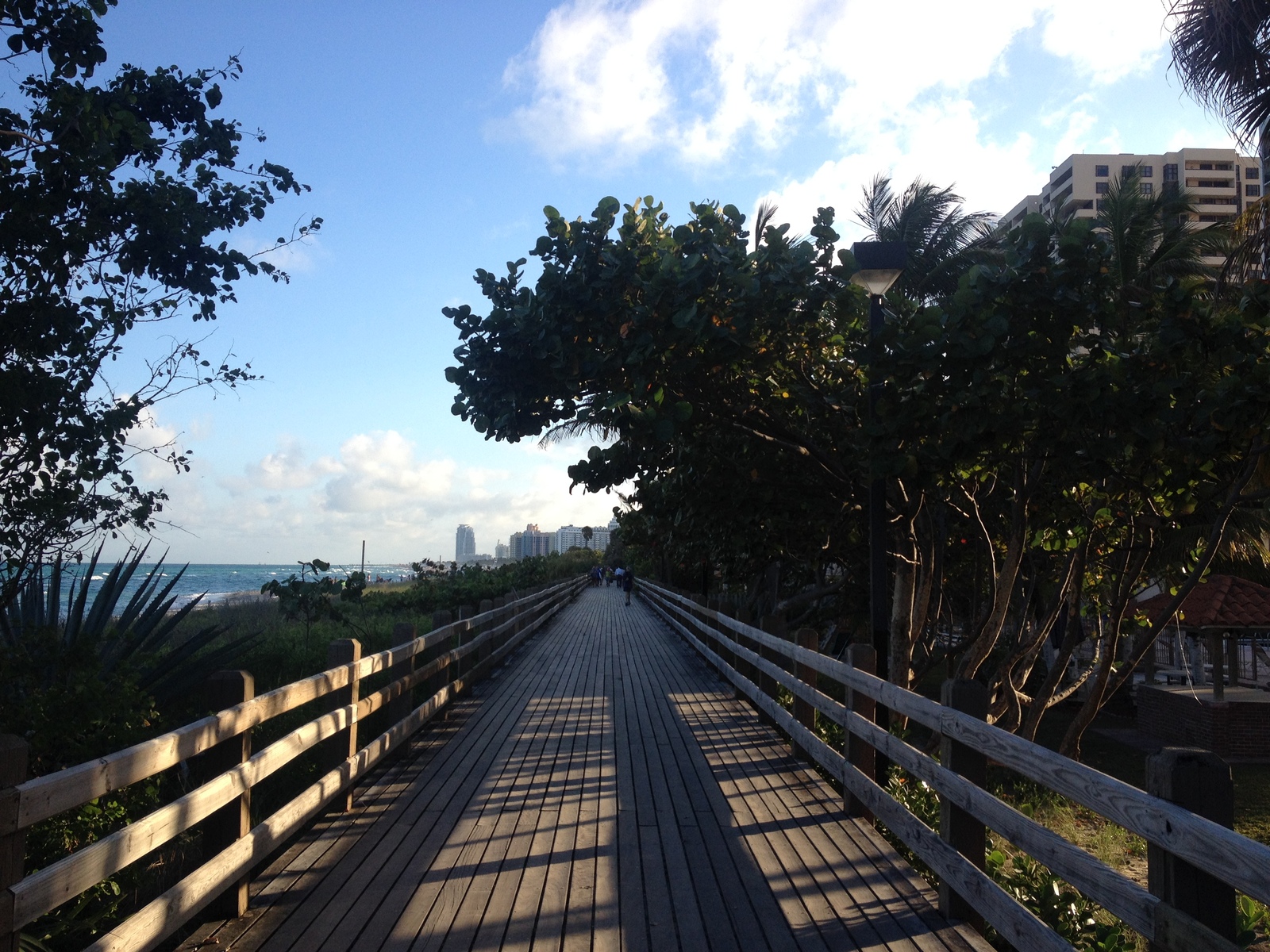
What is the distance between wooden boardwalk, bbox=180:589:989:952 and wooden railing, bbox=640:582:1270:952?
281 mm

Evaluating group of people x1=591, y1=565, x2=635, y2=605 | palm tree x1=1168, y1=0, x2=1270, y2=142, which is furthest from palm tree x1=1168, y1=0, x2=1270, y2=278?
group of people x1=591, y1=565, x2=635, y2=605

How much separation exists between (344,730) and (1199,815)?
15.1 feet

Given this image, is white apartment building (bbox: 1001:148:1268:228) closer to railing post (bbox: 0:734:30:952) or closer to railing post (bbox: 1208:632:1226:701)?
railing post (bbox: 1208:632:1226:701)

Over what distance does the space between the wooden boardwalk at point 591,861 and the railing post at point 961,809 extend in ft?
0.38

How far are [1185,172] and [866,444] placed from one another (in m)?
93.6

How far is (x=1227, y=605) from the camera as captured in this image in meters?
20.8

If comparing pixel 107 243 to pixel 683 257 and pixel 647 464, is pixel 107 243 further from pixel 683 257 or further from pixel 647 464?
pixel 647 464

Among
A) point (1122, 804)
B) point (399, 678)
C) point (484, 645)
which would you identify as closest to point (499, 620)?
point (484, 645)

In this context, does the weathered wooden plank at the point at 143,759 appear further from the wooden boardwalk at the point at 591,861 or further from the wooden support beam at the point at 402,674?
the wooden support beam at the point at 402,674

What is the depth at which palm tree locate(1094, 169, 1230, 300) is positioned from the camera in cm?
2117

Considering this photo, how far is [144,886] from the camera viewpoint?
205 inches

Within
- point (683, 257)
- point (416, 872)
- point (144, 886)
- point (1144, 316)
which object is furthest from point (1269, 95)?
point (144, 886)

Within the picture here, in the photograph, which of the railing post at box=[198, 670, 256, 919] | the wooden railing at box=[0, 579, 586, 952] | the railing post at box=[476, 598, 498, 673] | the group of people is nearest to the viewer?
the wooden railing at box=[0, 579, 586, 952]

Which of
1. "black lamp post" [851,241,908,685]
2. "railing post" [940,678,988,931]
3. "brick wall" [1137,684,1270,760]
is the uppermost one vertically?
"black lamp post" [851,241,908,685]
